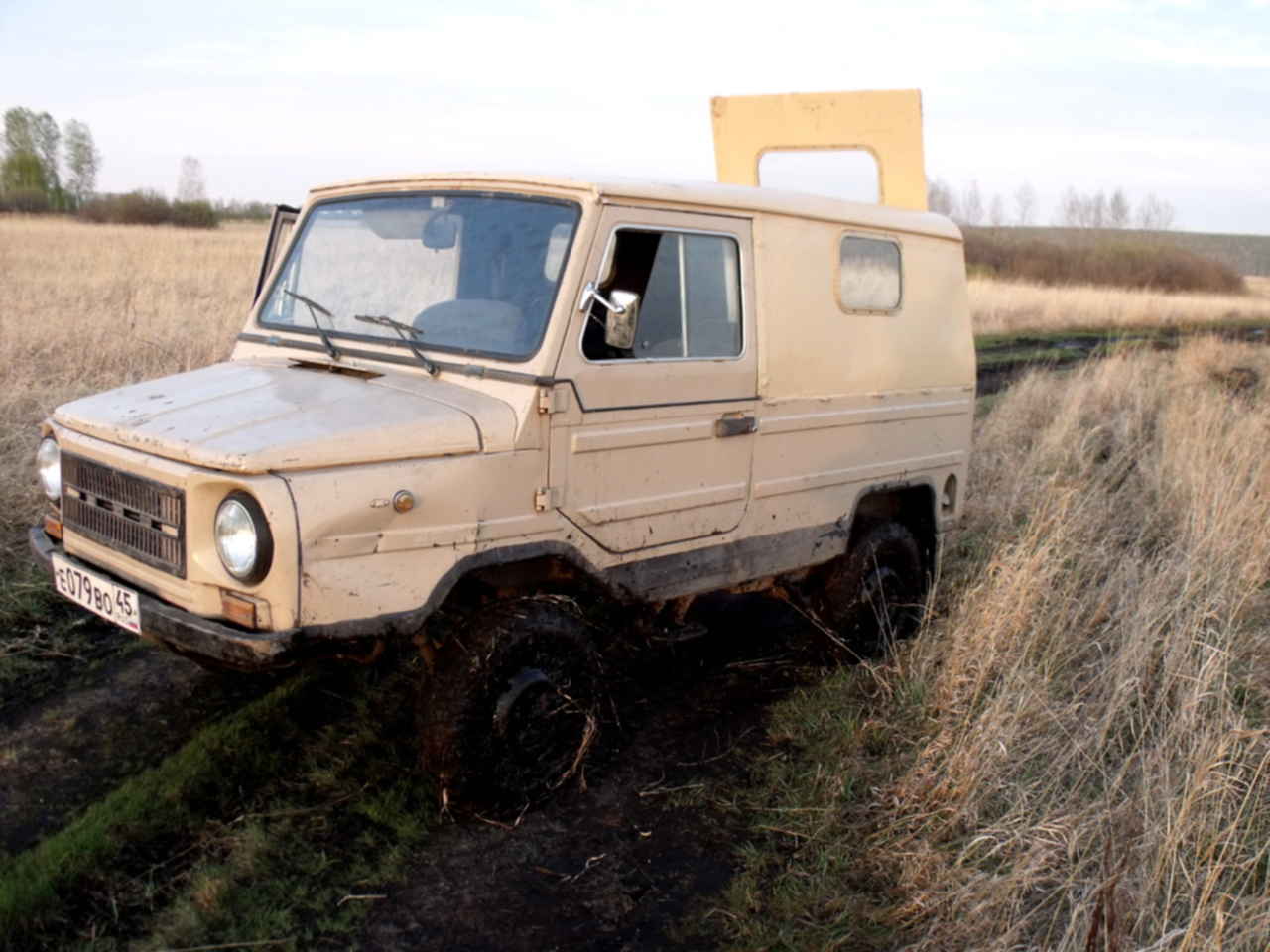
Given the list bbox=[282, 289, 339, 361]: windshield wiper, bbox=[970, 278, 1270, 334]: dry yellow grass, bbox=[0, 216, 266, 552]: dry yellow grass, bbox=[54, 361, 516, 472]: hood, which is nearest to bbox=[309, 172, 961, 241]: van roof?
bbox=[282, 289, 339, 361]: windshield wiper

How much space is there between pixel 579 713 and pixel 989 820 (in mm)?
1462

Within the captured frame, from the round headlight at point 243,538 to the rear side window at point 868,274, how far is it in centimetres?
289

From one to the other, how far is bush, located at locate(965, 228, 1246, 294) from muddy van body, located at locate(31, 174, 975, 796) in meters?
37.3

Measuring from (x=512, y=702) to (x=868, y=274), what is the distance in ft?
9.06

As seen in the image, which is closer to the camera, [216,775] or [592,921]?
[592,921]

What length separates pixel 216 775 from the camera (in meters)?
3.98

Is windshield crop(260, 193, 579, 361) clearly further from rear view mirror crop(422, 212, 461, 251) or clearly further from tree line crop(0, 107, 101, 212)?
tree line crop(0, 107, 101, 212)

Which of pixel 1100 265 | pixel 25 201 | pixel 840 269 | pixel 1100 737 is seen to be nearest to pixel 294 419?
pixel 840 269

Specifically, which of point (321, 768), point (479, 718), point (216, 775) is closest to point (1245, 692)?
point (479, 718)

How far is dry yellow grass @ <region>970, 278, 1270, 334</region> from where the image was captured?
85.8ft

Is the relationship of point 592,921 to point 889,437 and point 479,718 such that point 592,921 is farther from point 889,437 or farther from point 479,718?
point 889,437

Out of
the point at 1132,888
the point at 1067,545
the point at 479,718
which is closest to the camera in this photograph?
the point at 1132,888

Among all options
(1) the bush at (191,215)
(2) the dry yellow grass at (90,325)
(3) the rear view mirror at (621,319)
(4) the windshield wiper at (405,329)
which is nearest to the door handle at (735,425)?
(3) the rear view mirror at (621,319)

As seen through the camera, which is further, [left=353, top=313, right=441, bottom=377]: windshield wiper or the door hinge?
[left=353, top=313, right=441, bottom=377]: windshield wiper
